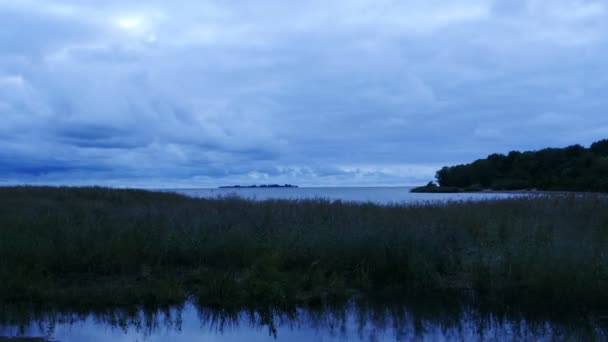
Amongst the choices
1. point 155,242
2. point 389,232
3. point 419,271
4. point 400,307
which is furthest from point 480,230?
point 155,242

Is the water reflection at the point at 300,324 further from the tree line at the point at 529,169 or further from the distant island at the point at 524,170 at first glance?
the distant island at the point at 524,170

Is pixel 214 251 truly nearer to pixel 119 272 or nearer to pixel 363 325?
pixel 119 272

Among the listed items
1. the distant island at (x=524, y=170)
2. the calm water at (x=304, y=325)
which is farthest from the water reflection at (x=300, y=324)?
the distant island at (x=524, y=170)

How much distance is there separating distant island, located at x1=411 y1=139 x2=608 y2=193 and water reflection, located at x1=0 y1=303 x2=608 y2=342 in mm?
Result: 50259

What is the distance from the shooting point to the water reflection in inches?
306

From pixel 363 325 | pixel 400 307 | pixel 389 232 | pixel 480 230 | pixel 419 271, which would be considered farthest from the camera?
pixel 480 230

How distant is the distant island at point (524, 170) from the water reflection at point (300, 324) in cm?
5026

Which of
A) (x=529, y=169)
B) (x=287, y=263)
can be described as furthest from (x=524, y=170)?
(x=287, y=263)

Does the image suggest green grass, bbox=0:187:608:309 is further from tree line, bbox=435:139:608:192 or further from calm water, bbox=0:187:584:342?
tree line, bbox=435:139:608:192

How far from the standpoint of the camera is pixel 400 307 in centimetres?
932

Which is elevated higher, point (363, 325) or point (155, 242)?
point (155, 242)

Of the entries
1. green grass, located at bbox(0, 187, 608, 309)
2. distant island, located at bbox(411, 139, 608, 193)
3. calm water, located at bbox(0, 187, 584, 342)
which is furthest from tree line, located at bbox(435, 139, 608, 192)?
calm water, located at bbox(0, 187, 584, 342)

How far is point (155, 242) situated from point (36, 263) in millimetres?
2474

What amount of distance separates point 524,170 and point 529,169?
2.84 ft
